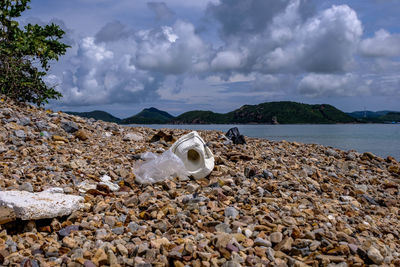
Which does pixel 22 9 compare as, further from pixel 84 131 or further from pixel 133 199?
pixel 133 199

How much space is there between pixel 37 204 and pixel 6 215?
1.26ft

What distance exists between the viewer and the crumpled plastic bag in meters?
6.58

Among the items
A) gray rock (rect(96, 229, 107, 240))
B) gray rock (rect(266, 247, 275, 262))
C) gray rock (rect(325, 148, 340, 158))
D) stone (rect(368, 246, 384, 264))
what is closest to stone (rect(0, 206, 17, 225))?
gray rock (rect(96, 229, 107, 240))

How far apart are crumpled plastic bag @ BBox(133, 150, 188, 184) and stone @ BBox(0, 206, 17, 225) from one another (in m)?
2.59

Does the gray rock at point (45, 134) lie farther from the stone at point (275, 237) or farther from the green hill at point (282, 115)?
the green hill at point (282, 115)

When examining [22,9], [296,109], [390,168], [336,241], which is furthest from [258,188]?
[296,109]

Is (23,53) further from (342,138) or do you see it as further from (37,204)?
(342,138)

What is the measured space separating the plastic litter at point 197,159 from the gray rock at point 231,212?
1.99 meters

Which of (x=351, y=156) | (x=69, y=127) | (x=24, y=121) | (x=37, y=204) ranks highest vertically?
(x=24, y=121)

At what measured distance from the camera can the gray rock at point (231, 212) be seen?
4920 mm

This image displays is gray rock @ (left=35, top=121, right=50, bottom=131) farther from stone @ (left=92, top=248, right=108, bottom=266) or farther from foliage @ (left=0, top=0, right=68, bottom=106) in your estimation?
stone @ (left=92, top=248, right=108, bottom=266)

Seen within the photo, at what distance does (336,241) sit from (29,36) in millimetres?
12977

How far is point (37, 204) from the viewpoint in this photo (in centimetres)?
438

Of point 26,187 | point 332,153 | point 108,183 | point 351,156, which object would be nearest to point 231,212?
point 108,183
